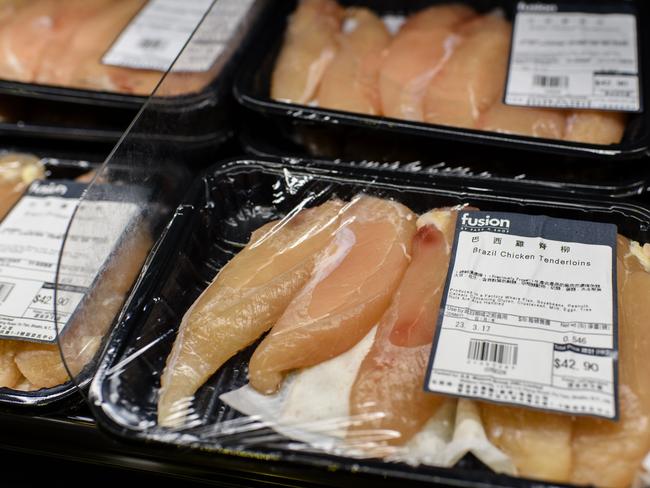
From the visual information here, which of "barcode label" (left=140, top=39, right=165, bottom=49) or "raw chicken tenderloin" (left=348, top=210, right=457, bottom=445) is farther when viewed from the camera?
"barcode label" (left=140, top=39, right=165, bottom=49)

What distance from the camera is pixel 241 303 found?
1280 millimetres

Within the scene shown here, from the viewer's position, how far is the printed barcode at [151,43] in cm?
196

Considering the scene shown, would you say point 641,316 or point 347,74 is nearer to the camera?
point 641,316

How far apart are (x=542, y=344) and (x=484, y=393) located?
133mm

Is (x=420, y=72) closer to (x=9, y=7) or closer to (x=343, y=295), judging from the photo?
(x=343, y=295)

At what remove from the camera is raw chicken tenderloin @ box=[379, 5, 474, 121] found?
5.68 feet

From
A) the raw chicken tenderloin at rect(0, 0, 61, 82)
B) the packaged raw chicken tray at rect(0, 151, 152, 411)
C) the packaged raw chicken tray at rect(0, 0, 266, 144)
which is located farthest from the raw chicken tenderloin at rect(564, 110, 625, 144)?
the raw chicken tenderloin at rect(0, 0, 61, 82)

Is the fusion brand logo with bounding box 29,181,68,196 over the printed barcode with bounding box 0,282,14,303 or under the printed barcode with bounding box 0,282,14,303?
over

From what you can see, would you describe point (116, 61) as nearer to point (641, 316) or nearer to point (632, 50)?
Result: point (632, 50)

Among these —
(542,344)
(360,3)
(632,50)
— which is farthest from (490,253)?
(360,3)

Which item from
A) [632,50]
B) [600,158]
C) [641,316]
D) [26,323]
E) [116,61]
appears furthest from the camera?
[116,61]

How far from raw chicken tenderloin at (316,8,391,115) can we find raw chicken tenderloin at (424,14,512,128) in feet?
0.50

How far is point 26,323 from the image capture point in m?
1.36

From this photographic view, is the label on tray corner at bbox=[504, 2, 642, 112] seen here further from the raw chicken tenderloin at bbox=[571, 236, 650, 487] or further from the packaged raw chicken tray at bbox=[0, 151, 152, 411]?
the packaged raw chicken tray at bbox=[0, 151, 152, 411]
